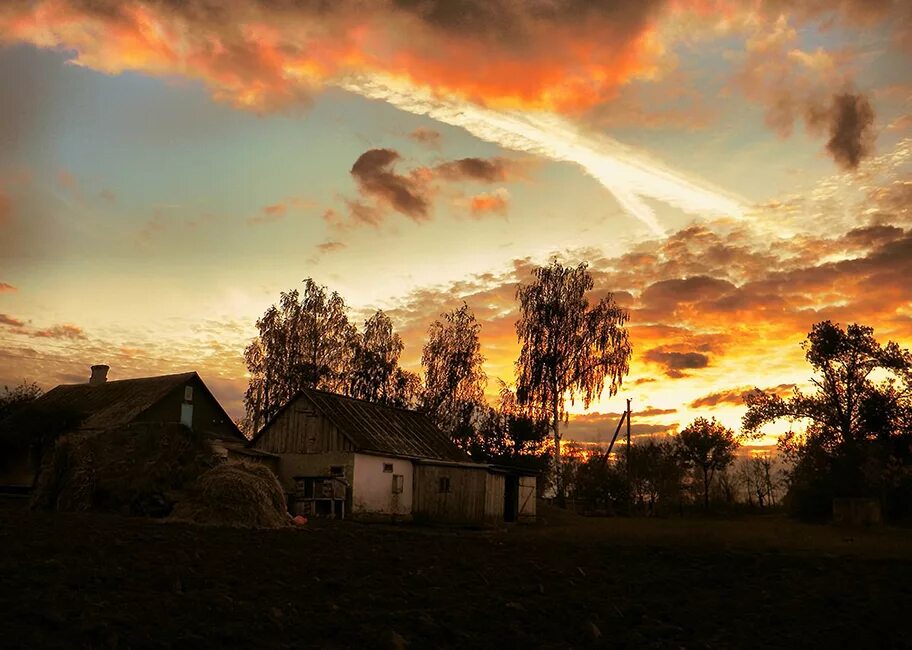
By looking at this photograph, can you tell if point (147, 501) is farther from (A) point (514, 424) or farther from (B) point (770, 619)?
(A) point (514, 424)

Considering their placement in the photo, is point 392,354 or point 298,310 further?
point 392,354

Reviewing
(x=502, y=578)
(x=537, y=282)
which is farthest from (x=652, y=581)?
(x=537, y=282)

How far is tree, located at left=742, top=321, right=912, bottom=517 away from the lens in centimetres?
3931

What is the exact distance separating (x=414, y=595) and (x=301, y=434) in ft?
86.8

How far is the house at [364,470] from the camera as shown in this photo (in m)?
34.2

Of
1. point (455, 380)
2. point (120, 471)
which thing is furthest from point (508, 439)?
point (120, 471)

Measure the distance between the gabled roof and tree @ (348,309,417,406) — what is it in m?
10.2

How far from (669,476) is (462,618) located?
47879 mm

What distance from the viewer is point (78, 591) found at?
9.62 meters

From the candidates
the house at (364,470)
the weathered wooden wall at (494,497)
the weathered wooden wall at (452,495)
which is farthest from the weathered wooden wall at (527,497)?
the weathered wooden wall at (452,495)

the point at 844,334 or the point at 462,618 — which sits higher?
the point at 844,334

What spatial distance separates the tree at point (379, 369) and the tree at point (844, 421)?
2249 cm

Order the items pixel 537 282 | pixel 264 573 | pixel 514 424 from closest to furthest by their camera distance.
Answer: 1. pixel 264 573
2. pixel 537 282
3. pixel 514 424

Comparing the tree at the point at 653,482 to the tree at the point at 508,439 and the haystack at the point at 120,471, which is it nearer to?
the tree at the point at 508,439
